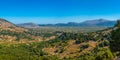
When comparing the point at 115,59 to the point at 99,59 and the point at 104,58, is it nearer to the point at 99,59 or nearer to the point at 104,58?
the point at 104,58

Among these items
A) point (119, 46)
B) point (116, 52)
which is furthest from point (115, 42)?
point (116, 52)

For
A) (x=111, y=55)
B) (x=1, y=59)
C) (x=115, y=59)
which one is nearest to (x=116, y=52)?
(x=111, y=55)

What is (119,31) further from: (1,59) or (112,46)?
(1,59)

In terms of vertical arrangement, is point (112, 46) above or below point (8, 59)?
above

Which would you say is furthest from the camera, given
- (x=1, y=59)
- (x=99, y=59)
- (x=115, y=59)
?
(x=1, y=59)

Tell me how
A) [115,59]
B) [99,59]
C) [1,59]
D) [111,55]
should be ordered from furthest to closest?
[1,59], [99,59], [111,55], [115,59]

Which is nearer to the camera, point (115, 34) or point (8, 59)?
point (115, 34)

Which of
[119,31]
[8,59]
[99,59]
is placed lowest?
Answer: [8,59]

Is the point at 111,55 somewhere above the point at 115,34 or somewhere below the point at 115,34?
below

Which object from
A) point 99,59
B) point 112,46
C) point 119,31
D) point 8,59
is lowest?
point 8,59
